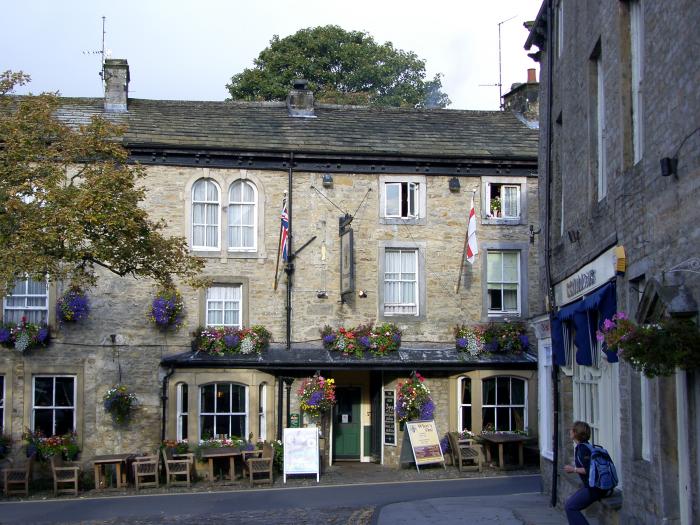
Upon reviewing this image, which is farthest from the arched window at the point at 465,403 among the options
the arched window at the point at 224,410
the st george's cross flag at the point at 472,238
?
the arched window at the point at 224,410

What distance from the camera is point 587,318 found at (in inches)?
549

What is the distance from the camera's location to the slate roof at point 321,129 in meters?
26.6

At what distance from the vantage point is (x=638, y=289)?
11570 millimetres

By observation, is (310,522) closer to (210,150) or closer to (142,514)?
(142,514)

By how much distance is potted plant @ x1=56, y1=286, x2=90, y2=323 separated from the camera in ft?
80.8

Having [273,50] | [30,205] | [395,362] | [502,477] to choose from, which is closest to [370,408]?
[395,362]

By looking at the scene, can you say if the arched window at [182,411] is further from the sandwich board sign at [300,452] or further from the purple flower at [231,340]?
the sandwich board sign at [300,452]

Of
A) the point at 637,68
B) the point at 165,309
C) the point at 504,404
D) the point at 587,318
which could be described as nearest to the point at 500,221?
the point at 504,404

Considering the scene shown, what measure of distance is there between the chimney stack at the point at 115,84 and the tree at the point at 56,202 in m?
8.41

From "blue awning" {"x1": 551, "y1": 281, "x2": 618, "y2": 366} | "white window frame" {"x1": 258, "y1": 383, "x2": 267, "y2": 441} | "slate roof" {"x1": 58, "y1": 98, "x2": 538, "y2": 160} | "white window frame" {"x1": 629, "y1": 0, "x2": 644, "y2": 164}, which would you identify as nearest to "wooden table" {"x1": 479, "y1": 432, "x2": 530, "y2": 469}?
"white window frame" {"x1": 258, "y1": 383, "x2": 267, "y2": 441}

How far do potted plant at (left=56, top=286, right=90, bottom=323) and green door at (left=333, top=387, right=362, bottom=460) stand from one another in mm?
7257

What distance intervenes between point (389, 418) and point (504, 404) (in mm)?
3109

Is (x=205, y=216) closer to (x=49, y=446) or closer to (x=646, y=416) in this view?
(x=49, y=446)

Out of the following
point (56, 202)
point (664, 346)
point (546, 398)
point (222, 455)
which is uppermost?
point (56, 202)
